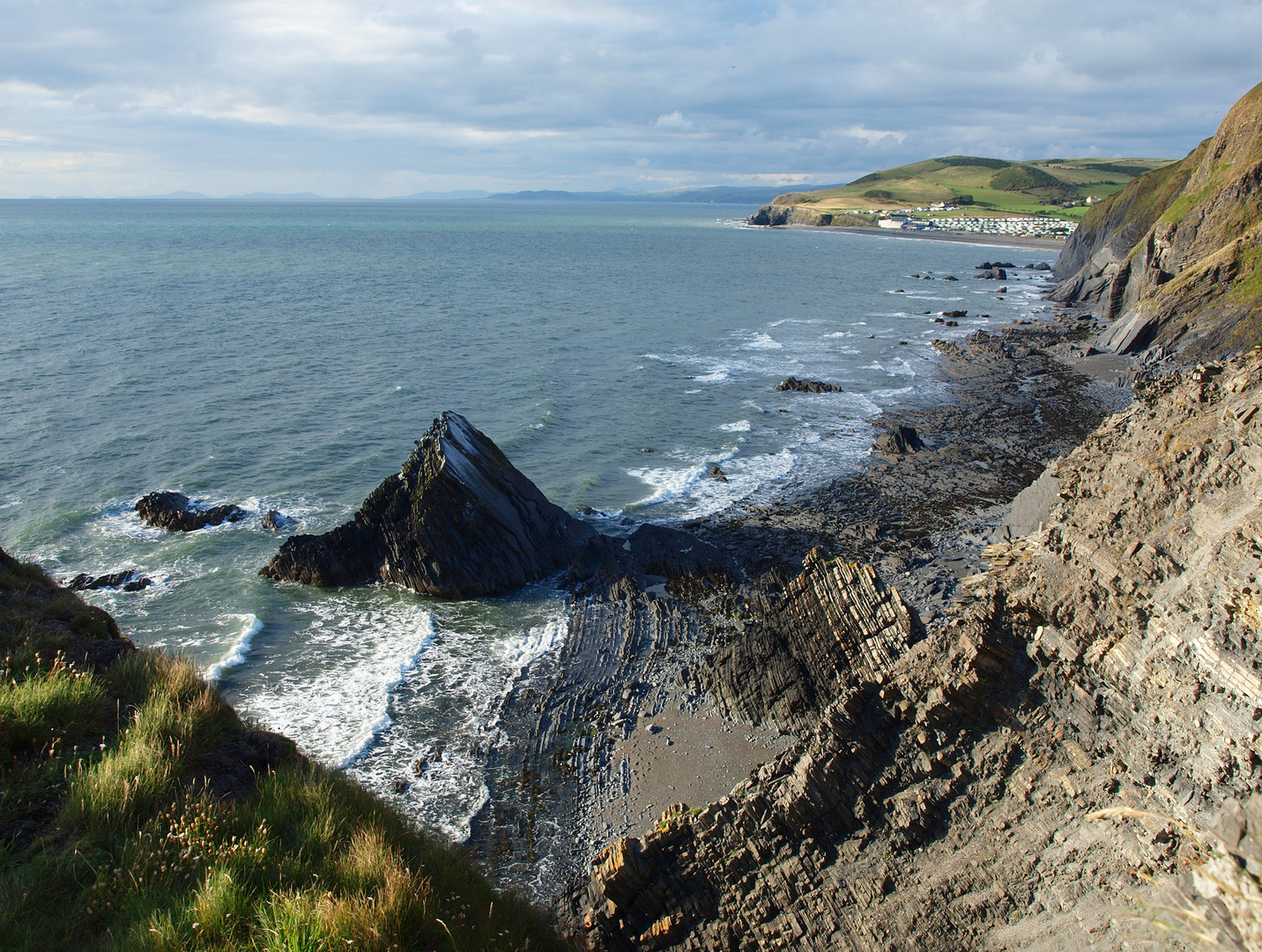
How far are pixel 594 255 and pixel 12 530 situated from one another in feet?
425

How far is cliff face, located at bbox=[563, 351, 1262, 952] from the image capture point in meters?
7.80

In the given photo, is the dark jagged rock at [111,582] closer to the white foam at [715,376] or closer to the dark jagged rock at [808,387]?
the white foam at [715,376]

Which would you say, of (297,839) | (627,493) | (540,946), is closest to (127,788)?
(297,839)

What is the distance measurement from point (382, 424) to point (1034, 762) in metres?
37.7

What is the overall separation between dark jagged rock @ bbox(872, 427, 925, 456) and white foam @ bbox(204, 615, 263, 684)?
28.8 metres

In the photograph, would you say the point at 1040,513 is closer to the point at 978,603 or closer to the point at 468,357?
the point at 978,603

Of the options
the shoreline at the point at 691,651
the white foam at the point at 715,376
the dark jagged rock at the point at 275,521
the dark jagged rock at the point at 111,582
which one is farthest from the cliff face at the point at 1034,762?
the white foam at the point at 715,376

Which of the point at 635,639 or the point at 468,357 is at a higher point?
the point at 468,357

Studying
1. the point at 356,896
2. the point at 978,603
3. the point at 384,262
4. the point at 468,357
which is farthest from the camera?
the point at 384,262

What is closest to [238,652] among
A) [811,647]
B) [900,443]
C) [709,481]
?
[811,647]

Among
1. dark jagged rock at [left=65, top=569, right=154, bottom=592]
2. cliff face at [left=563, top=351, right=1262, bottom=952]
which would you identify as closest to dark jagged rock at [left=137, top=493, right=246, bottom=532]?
dark jagged rock at [left=65, top=569, right=154, bottom=592]

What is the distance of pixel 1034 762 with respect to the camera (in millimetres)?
9109

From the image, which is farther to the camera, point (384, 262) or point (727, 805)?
point (384, 262)

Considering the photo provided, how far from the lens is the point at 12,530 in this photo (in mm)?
27219
